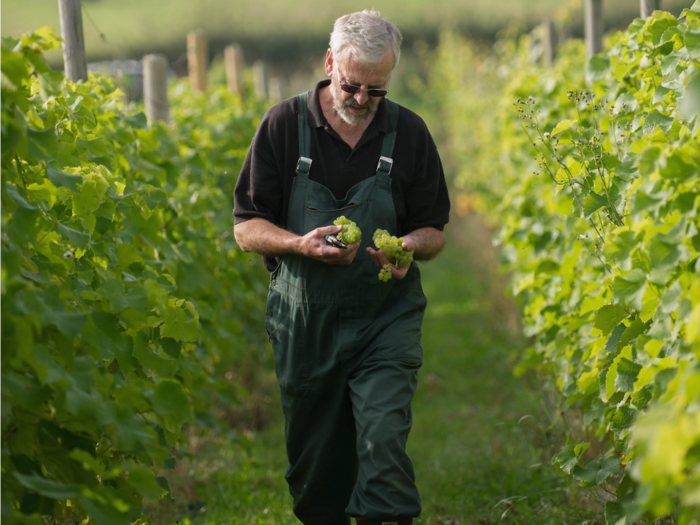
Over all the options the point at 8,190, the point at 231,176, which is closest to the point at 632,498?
the point at 8,190

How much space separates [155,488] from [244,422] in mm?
3217

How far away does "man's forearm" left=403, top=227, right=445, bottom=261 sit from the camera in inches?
113

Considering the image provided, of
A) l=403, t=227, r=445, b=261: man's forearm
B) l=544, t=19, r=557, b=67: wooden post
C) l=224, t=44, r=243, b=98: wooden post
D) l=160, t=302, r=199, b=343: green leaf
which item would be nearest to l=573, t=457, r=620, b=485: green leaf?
l=403, t=227, r=445, b=261: man's forearm

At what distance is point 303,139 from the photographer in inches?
112

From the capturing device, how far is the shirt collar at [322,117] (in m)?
2.86

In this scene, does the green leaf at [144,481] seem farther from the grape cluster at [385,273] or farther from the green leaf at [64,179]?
the grape cluster at [385,273]

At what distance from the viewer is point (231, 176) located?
17.4ft

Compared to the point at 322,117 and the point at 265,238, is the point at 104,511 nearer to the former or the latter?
the point at 265,238

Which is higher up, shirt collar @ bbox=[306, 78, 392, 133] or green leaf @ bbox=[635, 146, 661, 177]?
shirt collar @ bbox=[306, 78, 392, 133]

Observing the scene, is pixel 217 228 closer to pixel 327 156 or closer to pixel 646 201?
pixel 327 156

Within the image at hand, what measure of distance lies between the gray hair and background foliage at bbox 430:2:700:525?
1.67 feet

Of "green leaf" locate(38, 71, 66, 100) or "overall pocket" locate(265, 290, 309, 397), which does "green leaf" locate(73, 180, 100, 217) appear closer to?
"green leaf" locate(38, 71, 66, 100)

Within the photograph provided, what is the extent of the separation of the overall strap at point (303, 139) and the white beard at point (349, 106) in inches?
4.6

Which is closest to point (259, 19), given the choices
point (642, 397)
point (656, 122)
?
point (656, 122)
